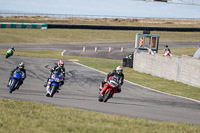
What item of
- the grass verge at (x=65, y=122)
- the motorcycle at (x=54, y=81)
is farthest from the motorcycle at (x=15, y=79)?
the grass verge at (x=65, y=122)

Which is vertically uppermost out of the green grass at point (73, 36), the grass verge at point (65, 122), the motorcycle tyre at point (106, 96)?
the grass verge at point (65, 122)

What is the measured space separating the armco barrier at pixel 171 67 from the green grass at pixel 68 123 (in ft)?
39.5

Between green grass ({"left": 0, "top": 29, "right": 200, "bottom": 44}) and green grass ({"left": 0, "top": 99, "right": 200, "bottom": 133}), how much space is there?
44.2m

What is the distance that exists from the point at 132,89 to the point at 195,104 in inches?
170

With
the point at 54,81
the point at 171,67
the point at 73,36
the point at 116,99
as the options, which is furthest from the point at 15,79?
the point at 73,36

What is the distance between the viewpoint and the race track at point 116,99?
45.0 feet

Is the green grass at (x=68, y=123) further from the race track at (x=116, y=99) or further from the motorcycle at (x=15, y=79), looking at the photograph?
the motorcycle at (x=15, y=79)

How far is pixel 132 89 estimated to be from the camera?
20250 mm

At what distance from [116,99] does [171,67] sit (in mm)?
9918

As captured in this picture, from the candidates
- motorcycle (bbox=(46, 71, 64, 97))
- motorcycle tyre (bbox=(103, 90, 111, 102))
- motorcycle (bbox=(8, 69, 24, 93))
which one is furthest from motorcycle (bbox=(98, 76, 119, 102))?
motorcycle (bbox=(8, 69, 24, 93))

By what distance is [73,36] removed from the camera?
65.3 meters

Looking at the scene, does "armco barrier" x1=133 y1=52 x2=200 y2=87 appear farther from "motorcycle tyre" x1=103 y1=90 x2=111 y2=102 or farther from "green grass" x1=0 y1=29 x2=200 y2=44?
"green grass" x1=0 y1=29 x2=200 y2=44

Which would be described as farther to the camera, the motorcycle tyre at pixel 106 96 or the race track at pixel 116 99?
the motorcycle tyre at pixel 106 96

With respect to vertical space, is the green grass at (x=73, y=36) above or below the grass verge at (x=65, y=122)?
below
